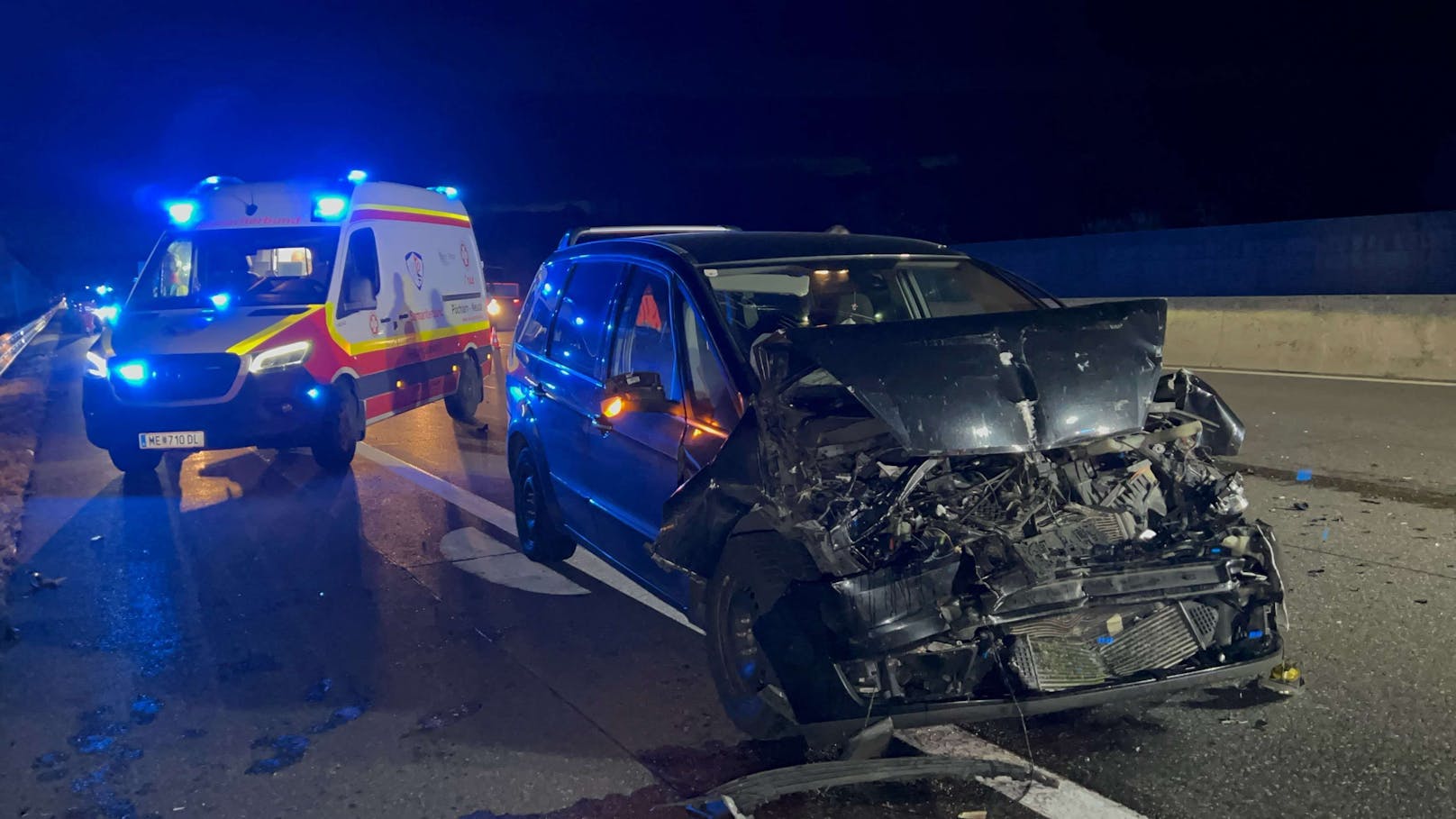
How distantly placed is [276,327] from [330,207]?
1.44 metres

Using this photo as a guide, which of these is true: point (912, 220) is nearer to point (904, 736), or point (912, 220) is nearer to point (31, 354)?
point (31, 354)

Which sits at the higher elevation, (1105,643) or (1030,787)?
(1105,643)

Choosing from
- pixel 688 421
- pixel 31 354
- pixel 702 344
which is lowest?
pixel 31 354

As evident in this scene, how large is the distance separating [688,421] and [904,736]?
4.74 feet

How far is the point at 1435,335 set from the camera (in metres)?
11.9

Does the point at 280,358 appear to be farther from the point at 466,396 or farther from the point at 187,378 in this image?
the point at 466,396

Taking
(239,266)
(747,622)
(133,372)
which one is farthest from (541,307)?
(239,266)

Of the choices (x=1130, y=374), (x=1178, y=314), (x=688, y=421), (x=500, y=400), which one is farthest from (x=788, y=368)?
(x=1178, y=314)

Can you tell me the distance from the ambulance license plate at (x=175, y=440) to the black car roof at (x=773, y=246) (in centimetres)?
507

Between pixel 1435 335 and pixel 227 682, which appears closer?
pixel 227 682

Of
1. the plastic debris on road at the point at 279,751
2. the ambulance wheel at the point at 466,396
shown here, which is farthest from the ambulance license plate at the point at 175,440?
the plastic debris on road at the point at 279,751

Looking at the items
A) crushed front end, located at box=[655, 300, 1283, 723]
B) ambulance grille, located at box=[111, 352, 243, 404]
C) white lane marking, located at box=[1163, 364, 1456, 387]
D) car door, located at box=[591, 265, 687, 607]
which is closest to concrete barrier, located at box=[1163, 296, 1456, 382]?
white lane marking, located at box=[1163, 364, 1456, 387]

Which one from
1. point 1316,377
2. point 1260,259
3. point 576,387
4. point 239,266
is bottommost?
point 1316,377

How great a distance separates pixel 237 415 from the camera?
9.08 meters
